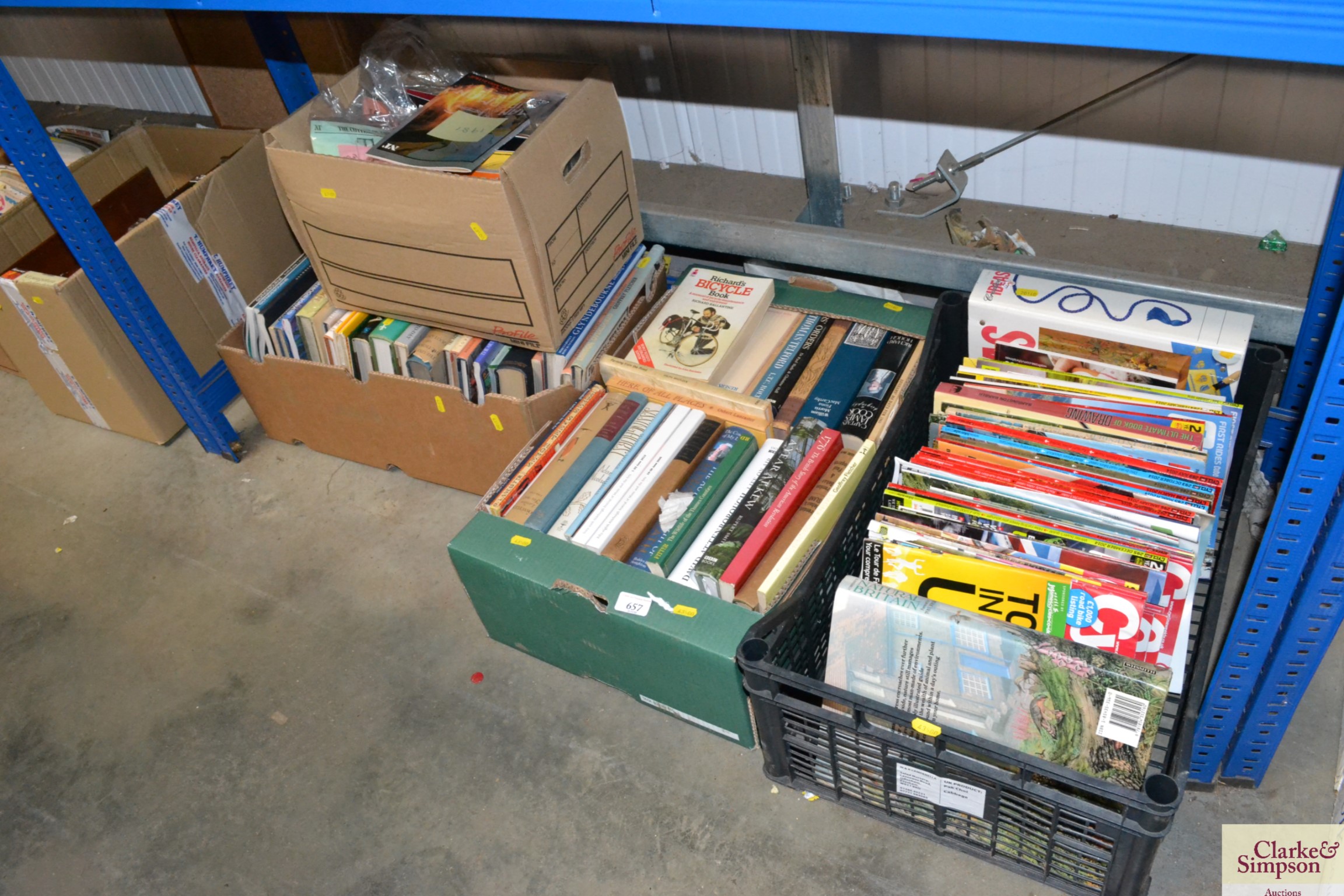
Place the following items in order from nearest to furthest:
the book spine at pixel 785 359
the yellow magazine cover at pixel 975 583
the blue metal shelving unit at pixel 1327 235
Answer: the blue metal shelving unit at pixel 1327 235
the yellow magazine cover at pixel 975 583
the book spine at pixel 785 359

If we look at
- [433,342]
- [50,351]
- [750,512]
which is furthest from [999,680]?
[50,351]

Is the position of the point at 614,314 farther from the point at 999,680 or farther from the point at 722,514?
the point at 999,680

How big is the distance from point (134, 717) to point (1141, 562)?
1.97 metres

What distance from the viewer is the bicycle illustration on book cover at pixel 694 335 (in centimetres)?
190

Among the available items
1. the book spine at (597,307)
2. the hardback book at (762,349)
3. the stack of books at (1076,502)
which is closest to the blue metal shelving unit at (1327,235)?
the stack of books at (1076,502)

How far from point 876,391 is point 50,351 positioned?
83.6 inches

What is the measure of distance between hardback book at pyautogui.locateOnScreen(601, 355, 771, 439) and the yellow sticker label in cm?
67

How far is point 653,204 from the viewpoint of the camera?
227cm

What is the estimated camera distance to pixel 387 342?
6.86 ft

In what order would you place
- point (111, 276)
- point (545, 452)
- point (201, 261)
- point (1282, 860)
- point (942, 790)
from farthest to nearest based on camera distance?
point (201, 261), point (111, 276), point (545, 452), point (1282, 860), point (942, 790)

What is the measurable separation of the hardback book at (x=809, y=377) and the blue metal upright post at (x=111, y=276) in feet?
5.08

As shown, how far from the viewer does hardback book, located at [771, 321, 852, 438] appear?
187cm

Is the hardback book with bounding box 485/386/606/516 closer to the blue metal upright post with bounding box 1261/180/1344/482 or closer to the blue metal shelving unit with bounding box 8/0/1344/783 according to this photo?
the blue metal shelving unit with bounding box 8/0/1344/783

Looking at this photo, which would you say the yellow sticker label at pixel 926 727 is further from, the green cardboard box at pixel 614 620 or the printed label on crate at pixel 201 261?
the printed label on crate at pixel 201 261
